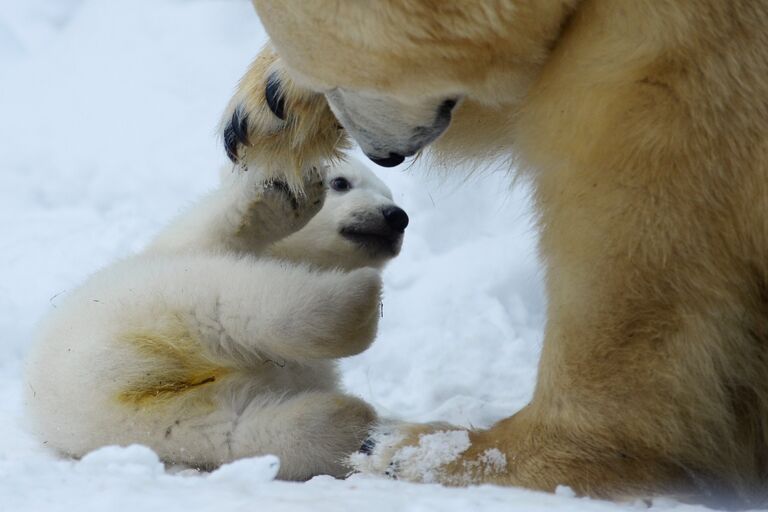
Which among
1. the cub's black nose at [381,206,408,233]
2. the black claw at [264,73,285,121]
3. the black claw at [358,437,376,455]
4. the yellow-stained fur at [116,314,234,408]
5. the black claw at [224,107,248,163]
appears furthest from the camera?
the cub's black nose at [381,206,408,233]

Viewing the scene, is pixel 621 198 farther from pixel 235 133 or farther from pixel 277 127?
pixel 235 133

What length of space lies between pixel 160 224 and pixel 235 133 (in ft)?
5.37

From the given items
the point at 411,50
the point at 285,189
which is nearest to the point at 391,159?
the point at 411,50

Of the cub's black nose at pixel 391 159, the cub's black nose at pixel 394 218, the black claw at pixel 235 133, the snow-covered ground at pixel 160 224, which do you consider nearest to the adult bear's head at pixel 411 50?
the cub's black nose at pixel 391 159

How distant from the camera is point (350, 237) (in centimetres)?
323

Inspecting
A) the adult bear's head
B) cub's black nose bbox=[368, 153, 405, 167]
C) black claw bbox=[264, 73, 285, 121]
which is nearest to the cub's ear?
black claw bbox=[264, 73, 285, 121]

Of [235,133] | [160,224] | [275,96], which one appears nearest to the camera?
[275,96]

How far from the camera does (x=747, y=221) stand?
6.20ft

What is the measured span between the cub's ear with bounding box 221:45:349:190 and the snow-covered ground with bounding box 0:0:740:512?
320 mm

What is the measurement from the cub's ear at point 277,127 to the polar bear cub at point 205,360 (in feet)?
1.01

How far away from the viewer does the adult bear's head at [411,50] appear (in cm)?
191

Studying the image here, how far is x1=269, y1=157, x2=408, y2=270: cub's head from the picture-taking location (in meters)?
3.21

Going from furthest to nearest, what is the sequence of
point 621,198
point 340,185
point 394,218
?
point 340,185, point 394,218, point 621,198

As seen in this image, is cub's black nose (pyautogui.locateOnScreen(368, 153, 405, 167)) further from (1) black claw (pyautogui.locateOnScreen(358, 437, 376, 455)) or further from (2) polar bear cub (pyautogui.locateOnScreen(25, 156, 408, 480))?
(1) black claw (pyautogui.locateOnScreen(358, 437, 376, 455))
